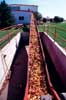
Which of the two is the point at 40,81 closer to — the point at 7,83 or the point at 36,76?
the point at 36,76

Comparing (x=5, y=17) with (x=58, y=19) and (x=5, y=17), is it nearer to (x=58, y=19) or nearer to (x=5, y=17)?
(x=5, y=17)

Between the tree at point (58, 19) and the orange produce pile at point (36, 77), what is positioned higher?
the tree at point (58, 19)

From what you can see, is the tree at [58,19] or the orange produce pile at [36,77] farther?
the tree at [58,19]

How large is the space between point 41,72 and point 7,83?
→ 8.32 ft

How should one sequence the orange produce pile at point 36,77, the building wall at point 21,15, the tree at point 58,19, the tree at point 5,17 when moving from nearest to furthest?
1. the orange produce pile at point 36,77
2. the tree at point 5,17
3. the building wall at point 21,15
4. the tree at point 58,19

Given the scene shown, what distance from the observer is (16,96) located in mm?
12000

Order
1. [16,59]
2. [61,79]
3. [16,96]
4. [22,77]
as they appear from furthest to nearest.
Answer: [16,59] < [22,77] < [61,79] < [16,96]

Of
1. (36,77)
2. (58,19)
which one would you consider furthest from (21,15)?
(36,77)

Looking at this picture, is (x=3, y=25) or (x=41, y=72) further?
(x=3, y=25)

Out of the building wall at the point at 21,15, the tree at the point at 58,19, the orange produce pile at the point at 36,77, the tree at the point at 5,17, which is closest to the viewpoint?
the orange produce pile at the point at 36,77

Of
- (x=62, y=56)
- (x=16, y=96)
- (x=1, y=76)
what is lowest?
(x=16, y=96)

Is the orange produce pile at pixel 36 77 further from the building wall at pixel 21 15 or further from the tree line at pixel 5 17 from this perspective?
the building wall at pixel 21 15

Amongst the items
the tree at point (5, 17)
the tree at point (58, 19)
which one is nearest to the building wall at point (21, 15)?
the tree at point (58, 19)

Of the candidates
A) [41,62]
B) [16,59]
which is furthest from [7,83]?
[16,59]
